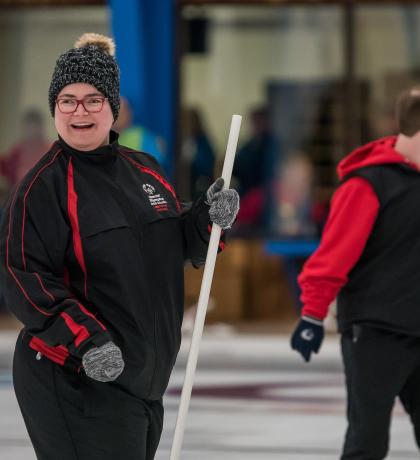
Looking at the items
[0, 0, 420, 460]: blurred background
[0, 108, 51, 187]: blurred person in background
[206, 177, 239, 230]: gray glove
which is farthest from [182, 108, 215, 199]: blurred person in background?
[206, 177, 239, 230]: gray glove

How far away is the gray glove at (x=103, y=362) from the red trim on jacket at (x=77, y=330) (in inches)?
1.5

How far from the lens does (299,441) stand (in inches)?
308

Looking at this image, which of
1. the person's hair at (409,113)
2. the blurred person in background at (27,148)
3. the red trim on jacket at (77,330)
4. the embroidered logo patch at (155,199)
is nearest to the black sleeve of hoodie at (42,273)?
the red trim on jacket at (77,330)

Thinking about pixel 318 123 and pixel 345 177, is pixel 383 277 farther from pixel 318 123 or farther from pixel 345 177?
pixel 318 123

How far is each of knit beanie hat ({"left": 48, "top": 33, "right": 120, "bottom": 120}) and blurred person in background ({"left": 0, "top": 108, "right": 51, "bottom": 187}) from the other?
912 cm

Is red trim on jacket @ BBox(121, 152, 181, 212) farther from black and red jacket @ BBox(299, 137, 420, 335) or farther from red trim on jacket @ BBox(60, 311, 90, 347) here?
black and red jacket @ BBox(299, 137, 420, 335)

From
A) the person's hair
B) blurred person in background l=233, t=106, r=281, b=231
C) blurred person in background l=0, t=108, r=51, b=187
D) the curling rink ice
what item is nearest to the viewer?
the person's hair

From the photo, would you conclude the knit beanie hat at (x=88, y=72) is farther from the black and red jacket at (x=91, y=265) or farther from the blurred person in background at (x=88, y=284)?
the black and red jacket at (x=91, y=265)

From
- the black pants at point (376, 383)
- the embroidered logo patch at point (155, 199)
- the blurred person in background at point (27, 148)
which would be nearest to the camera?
the embroidered logo patch at point (155, 199)

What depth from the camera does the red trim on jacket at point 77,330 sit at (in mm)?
3770

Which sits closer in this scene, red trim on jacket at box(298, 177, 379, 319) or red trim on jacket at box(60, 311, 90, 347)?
red trim on jacket at box(60, 311, 90, 347)

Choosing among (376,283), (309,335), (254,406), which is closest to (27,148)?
(254,406)

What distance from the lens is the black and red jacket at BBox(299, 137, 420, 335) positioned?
532cm

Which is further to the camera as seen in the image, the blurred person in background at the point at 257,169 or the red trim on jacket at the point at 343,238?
the blurred person in background at the point at 257,169
